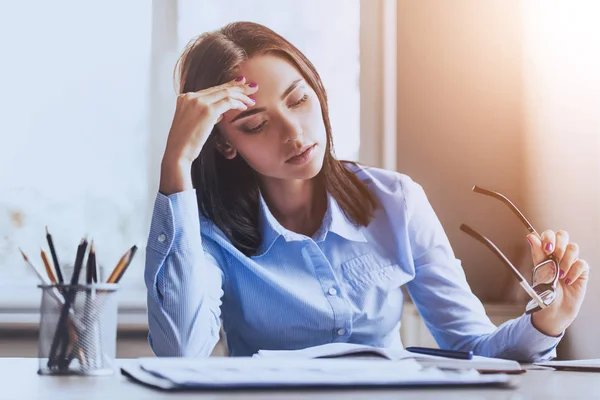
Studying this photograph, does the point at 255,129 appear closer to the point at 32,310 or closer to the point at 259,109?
the point at 259,109

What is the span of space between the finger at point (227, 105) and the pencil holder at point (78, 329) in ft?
2.00

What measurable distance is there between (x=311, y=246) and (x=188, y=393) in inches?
28.1

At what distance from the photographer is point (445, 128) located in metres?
1.87

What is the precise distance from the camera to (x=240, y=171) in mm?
1439

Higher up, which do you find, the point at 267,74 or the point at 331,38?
the point at 331,38

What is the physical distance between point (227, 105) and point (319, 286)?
1.19 feet

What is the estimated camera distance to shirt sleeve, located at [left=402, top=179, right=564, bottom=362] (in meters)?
1.26

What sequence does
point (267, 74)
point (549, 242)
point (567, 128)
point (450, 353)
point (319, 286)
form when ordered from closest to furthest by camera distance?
point (450, 353) → point (549, 242) → point (319, 286) → point (267, 74) → point (567, 128)

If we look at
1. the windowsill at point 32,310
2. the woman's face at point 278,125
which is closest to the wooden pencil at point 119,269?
the woman's face at point 278,125

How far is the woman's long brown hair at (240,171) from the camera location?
137 cm

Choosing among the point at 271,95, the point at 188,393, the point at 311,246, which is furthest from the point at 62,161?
the point at 188,393

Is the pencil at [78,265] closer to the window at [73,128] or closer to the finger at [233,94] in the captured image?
the finger at [233,94]

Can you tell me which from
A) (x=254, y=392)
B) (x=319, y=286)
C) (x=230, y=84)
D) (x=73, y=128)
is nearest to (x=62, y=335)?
(x=254, y=392)

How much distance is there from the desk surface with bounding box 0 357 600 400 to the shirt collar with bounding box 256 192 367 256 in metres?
0.61
